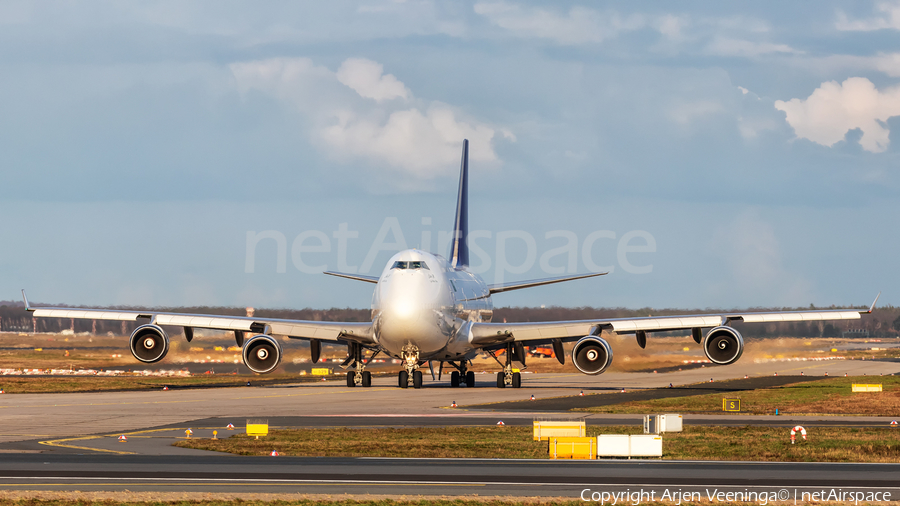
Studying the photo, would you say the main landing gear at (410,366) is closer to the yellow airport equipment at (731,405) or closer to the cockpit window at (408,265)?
the cockpit window at (408,265)

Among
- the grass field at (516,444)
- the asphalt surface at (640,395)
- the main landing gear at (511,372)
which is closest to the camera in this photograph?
the grass field at (516,444)

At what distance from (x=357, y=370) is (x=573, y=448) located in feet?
106

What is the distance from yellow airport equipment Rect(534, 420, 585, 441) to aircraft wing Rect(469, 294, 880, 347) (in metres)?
24.6

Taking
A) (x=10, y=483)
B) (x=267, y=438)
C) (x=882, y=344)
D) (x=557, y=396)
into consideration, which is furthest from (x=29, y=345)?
(x=882, y=344)

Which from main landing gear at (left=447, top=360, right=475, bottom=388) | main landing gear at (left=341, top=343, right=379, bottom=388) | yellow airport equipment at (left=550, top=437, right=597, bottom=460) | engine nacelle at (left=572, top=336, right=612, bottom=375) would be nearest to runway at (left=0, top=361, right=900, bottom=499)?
yellow airport equipment at (left=550, top=437, right=597, bottom=460)

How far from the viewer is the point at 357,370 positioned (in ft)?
179

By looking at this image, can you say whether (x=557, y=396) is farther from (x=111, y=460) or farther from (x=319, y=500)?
(x=319, y=500)

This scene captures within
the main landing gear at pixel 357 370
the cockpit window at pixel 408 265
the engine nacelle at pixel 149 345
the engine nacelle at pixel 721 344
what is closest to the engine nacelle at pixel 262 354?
the engine nacelle at pixel 149 345

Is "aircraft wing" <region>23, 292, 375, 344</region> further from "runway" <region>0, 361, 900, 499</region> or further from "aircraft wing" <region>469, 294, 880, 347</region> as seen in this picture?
"runway" <region>0, 361, 900, 499</region>

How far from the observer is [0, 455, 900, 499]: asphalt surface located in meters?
18.1

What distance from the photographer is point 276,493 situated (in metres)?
17.5

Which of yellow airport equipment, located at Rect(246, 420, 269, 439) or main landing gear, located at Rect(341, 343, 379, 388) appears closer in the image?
yellow airport equipment, located at Rect(246, 420, 269, 439)

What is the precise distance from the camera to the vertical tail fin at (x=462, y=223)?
6520 centimetres

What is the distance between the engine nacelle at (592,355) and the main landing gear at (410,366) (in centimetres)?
757
